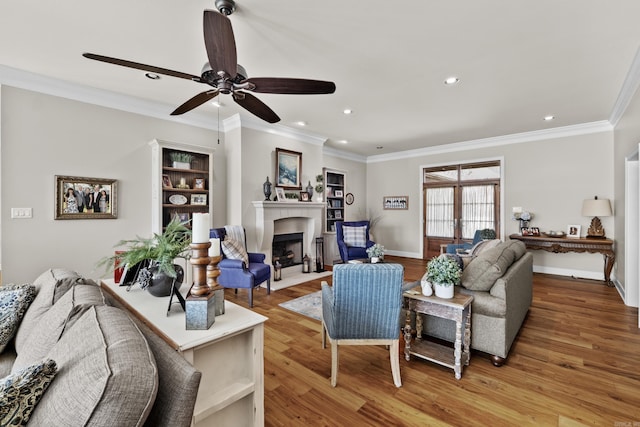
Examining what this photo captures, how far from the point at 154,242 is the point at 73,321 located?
0.65 m

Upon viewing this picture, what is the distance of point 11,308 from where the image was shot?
1.60 metres

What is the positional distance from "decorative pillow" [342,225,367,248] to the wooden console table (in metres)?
2.66

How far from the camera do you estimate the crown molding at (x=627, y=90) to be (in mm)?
2879

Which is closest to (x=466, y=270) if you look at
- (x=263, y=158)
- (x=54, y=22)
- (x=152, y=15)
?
(x=152, y=15)

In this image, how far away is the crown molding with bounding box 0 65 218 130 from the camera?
3084 millimetres

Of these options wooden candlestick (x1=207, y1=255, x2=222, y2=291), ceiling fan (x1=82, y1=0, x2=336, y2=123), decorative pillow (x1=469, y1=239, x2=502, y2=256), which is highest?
ceiling fan (x1=82, y1=0, x2=336, y2=123)

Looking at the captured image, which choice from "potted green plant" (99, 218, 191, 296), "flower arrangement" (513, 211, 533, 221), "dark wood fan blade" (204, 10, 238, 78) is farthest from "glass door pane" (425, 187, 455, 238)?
"potted green plant" (99, 218, 191, 296)

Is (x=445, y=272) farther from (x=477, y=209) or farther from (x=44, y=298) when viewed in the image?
(x=477, y=209)

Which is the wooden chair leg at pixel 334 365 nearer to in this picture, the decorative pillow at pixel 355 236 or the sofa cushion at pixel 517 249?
the sofa cushion at pixel 517 249

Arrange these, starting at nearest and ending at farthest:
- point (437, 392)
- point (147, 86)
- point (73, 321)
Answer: point (73, 321) < point (437, 392) < point (147, 86)

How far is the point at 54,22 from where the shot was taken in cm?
226

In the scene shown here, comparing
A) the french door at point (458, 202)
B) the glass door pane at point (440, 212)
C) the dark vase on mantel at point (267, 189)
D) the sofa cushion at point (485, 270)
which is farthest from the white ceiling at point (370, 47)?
the glass door pane at point (440, 212)

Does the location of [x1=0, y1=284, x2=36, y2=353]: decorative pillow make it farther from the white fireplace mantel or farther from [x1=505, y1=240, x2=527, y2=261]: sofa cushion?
[x1=505, y1=240, x2=527, y2=261]: sofa cushion

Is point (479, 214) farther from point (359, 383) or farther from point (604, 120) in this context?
point (359, 383)
